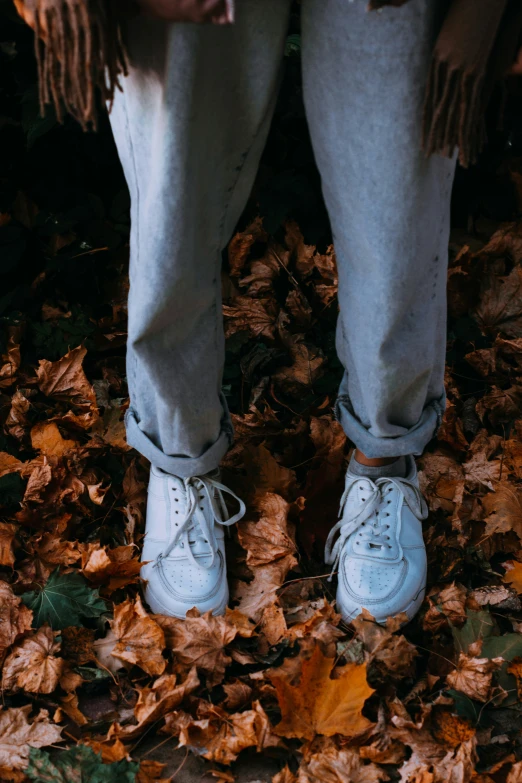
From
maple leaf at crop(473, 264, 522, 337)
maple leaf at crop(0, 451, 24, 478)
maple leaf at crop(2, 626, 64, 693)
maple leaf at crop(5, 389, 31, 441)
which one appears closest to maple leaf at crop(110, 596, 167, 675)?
maple leaf at crop(2, 626, 64, 693)

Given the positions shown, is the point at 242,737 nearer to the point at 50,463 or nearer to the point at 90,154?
the point at 50,463

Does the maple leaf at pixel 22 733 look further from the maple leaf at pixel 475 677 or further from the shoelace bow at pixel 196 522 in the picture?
the maple leaf at pixel 475 677

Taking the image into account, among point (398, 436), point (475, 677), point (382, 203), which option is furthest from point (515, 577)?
point (382, 203)

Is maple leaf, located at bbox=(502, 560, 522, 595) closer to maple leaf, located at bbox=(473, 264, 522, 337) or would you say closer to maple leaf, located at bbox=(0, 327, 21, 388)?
maple leaf, located at bbox=(473, 264, 522, 337)

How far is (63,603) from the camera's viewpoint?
145 centimetres

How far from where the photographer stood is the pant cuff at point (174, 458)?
1459mm

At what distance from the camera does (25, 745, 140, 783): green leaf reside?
1.17m

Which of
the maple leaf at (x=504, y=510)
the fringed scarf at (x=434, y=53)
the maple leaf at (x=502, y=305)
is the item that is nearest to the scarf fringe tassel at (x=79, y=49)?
the fringed scarf at (x=434, y=53)

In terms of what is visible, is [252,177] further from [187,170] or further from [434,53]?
[434,53]

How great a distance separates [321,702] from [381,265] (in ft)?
2.42

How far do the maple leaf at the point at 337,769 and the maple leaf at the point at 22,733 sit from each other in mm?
419

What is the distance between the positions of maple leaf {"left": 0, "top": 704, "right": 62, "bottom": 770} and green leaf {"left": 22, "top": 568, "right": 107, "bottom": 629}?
0.17 m

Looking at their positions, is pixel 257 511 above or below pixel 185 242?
below

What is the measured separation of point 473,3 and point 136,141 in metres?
0.49
